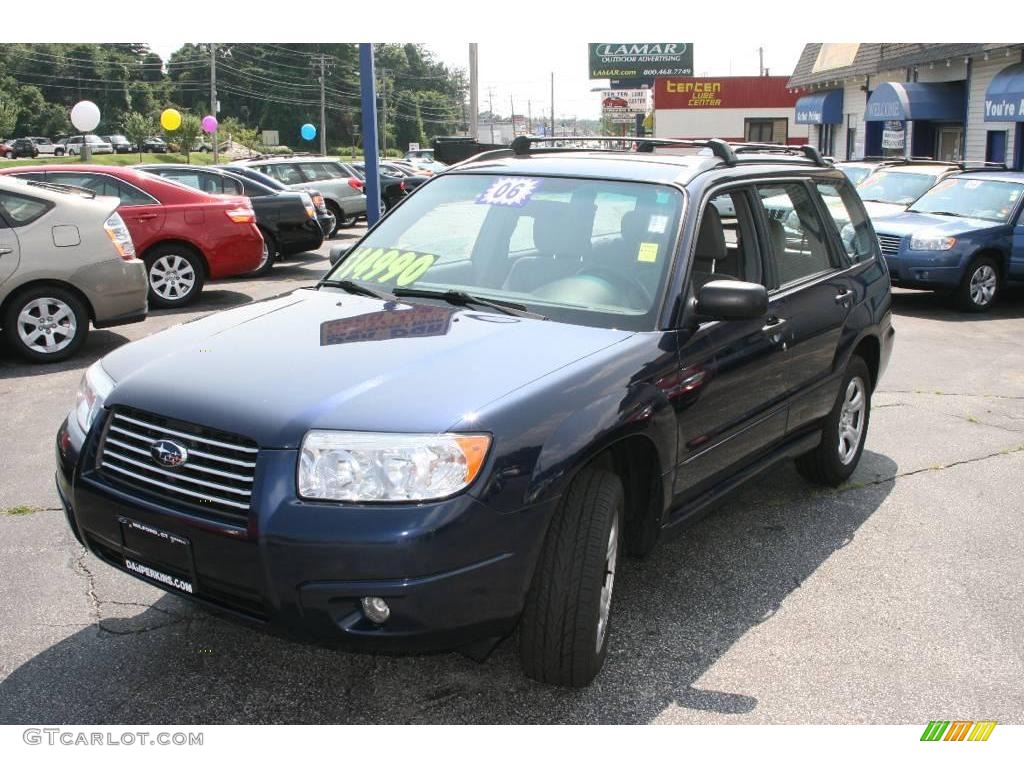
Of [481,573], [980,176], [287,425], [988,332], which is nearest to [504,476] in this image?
[481,573]

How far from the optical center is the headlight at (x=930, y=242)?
1198 cm

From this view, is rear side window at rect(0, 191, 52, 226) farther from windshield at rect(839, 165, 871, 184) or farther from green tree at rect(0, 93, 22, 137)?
green tree at rect(0, 93, 22, 137)

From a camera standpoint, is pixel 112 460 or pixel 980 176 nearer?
pixel 112 460

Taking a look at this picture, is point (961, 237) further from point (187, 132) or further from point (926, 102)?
point (187, 132)

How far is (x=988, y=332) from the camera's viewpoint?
11.0 m

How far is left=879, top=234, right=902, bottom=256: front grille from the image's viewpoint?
1217cm

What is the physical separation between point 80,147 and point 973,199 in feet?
232

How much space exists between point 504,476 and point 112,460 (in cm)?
126

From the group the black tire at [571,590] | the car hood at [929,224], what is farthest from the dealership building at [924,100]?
the black tire at [571,590]

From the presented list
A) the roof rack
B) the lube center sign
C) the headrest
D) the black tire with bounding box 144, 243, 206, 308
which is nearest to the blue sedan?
the black tire with bounding box 144, 243, 206, 308

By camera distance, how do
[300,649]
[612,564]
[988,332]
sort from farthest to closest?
1. [988,332]
2. [300,649]
3. [612,564]

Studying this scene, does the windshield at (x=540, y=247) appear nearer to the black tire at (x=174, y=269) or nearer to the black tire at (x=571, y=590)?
the black tire at (x=571, y=590)

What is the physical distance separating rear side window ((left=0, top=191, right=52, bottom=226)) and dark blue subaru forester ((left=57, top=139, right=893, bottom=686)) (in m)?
4.81

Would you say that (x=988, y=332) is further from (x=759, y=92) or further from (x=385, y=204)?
(x=759, y=92)
